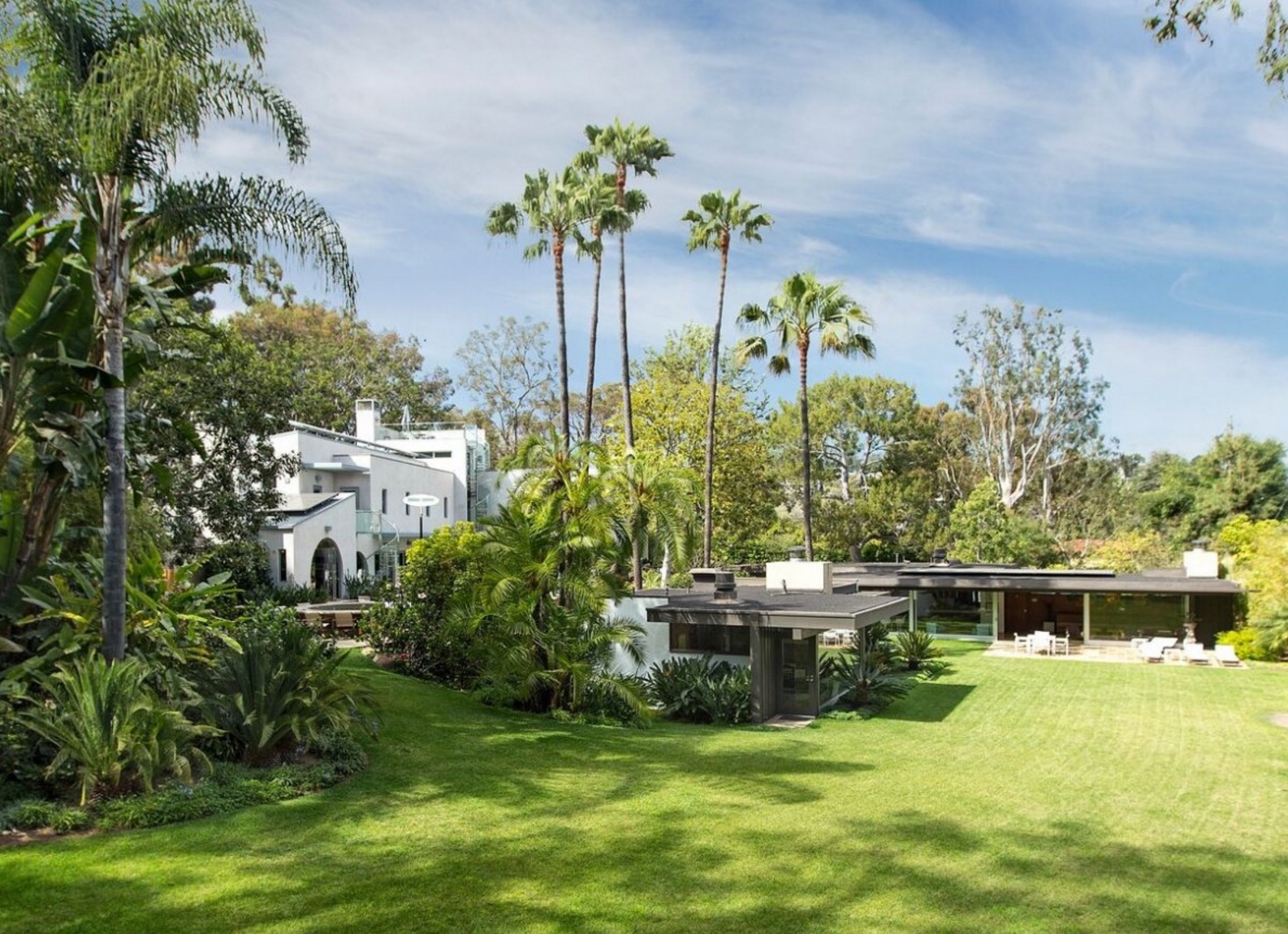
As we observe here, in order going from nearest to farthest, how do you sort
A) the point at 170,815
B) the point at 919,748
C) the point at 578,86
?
the point at 170,815 → the point at 919,748 → the point at 578,86

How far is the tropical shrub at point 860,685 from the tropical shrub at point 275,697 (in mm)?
10612

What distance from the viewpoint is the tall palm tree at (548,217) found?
27766 mm

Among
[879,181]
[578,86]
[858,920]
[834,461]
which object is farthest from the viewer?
[834,461]

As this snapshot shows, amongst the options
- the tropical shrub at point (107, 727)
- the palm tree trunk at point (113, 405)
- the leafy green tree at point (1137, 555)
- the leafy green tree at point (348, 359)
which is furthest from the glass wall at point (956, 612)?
the leafy green tree at point (348, 359)

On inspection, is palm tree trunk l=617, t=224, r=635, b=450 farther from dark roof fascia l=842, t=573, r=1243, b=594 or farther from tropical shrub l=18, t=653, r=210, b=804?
tropical shrub l=18, t=653, r=210, b=804

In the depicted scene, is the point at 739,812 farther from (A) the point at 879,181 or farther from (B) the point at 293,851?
(A) the point at 879,181

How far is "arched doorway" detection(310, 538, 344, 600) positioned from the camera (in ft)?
107

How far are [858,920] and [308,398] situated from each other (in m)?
25.0

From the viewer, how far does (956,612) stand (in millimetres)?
30484

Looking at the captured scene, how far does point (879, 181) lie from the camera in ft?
108

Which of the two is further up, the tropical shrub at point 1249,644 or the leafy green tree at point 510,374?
the leafy green tree at point 510,374

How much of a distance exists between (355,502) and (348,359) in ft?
77.8

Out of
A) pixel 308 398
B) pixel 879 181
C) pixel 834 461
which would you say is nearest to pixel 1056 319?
pixel 834 461

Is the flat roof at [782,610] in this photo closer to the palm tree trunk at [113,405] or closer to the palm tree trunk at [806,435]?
the palm tree trunk at [806,435]
